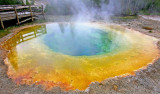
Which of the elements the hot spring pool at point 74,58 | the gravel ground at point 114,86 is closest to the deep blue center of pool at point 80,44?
the hot spring pool at point 74,58

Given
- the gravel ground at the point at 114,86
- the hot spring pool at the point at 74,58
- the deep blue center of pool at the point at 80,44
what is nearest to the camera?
the gravel ground at the point at 114,86

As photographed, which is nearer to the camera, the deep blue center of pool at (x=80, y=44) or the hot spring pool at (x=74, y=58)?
the hot spring pool at (x=74, y=58)

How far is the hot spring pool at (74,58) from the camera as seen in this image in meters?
3.16

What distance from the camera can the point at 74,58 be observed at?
423 centimetres

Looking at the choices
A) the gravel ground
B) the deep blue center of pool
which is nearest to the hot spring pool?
the deep blue center of pool

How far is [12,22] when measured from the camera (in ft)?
26.8

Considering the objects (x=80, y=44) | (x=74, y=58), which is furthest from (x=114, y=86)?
(x=80, y=44)

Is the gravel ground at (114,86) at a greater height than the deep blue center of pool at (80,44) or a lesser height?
lesser

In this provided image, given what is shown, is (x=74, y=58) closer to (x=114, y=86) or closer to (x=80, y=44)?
(x=80, y=44)

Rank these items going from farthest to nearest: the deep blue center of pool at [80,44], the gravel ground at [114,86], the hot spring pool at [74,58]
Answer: the deep blue center of pool at [80,44]
the hot spring pool at [74,58]
the gravel ground at [114,86]

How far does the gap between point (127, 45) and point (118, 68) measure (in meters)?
2.31

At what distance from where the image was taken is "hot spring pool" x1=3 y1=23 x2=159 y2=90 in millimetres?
3160

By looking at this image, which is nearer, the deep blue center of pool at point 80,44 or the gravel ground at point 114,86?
the gravel ground at point 114,86

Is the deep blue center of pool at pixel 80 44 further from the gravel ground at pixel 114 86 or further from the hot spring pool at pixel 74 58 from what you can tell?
the gravel ground at pixel 114 86
